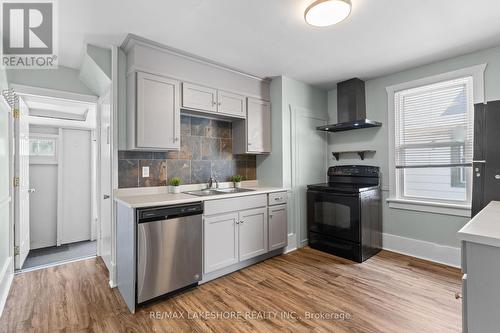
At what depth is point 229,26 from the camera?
2148mm

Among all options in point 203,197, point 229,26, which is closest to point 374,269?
point 203,197

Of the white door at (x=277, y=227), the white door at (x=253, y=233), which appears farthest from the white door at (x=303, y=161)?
the white door at (x=253, y=233)

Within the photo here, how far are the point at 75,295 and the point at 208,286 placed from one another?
123cm

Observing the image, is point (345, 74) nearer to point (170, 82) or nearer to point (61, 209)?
point (170, 82)

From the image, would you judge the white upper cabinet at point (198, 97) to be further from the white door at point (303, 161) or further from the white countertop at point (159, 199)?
the white door at point (303, 161)

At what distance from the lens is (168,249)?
2.13 meters

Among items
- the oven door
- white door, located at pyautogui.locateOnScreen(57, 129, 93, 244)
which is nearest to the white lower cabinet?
the oven door

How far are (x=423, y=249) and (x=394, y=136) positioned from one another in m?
1.50

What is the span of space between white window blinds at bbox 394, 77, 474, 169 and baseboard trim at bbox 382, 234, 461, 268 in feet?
3.20

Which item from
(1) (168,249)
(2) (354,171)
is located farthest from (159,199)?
(2) (354,171)

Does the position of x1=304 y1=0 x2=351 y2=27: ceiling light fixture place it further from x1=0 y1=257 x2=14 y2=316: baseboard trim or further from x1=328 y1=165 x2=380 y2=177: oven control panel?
x1=0 y1=257 x2=14 y2=316: baseboard trim

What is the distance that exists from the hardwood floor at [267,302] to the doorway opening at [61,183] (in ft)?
3.59

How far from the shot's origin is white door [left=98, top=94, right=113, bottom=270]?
260 centimetres

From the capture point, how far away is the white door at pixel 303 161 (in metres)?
3.52
